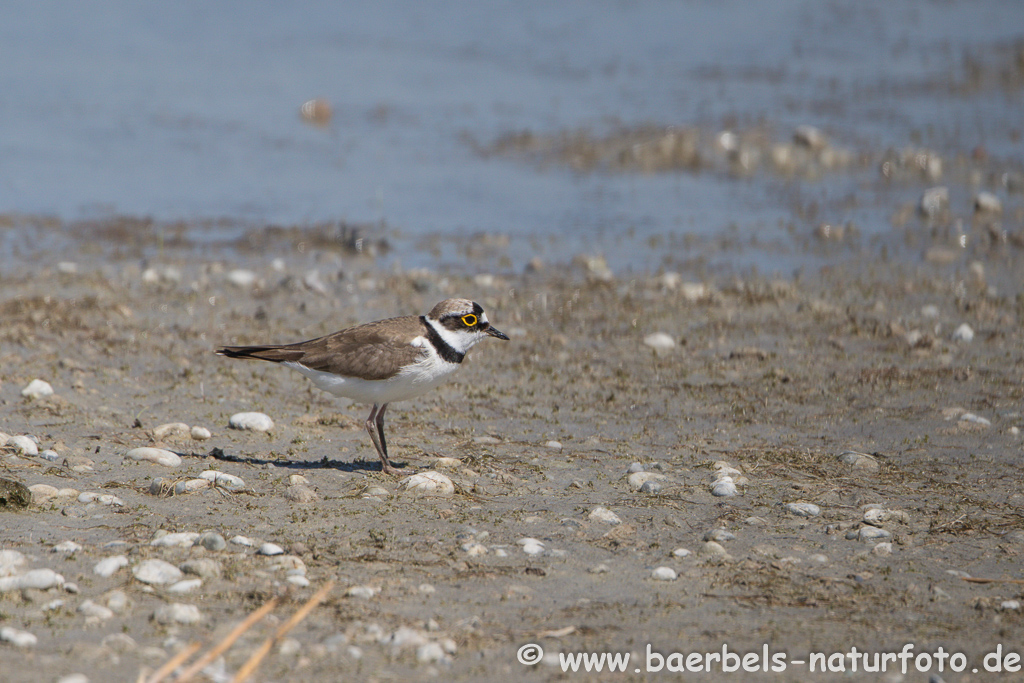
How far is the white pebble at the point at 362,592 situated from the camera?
16.7ft

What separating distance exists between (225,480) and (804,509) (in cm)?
326

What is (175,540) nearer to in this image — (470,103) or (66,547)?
(66,547)

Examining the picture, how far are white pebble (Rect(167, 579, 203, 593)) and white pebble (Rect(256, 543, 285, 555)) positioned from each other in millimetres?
403

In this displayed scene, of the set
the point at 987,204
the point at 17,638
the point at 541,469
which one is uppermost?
Result: the point at 987,204

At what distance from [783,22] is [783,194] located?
411 inches

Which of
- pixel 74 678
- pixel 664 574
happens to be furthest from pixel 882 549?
pixel 74 678

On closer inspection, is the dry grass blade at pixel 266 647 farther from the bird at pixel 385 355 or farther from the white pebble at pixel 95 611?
the bird at pixel 385 355

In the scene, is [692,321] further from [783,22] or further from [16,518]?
[783,22]

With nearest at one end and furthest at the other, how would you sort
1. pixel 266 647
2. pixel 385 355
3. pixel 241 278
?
pixel 266 647, pixel 385 355, pixel 241 278

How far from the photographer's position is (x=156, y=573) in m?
5.15

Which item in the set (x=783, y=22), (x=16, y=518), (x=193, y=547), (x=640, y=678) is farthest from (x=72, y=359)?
(x=783, y=22)

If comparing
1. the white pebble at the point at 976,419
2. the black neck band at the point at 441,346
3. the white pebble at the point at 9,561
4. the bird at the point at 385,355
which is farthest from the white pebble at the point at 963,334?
the white pebble at the point at 9,561

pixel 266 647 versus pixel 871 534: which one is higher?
pixel 266 647

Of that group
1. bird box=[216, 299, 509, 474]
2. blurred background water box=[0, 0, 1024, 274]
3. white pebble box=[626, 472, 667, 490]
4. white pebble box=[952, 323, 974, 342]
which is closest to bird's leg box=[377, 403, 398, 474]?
bird box=[216, 299, 509, 474]
